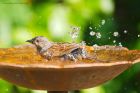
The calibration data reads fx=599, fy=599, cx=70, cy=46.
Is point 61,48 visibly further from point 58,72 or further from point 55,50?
point 58,72

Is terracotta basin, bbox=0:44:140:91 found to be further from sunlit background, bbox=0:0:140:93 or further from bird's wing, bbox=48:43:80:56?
sunlit background, bbox=0:0:140:93

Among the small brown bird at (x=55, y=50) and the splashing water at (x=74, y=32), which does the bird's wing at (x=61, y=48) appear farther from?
the splashing water at (x=74, y=32)

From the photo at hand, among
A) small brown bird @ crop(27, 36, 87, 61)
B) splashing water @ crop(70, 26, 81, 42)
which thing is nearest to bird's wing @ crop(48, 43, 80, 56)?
small brown bird @ crop(27, 36, 87, 61)

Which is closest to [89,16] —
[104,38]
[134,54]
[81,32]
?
[81,32]

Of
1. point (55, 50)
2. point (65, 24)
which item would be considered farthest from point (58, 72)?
point (65, 24)

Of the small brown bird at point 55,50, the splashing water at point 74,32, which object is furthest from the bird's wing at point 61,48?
the splashing water at point 74,32
